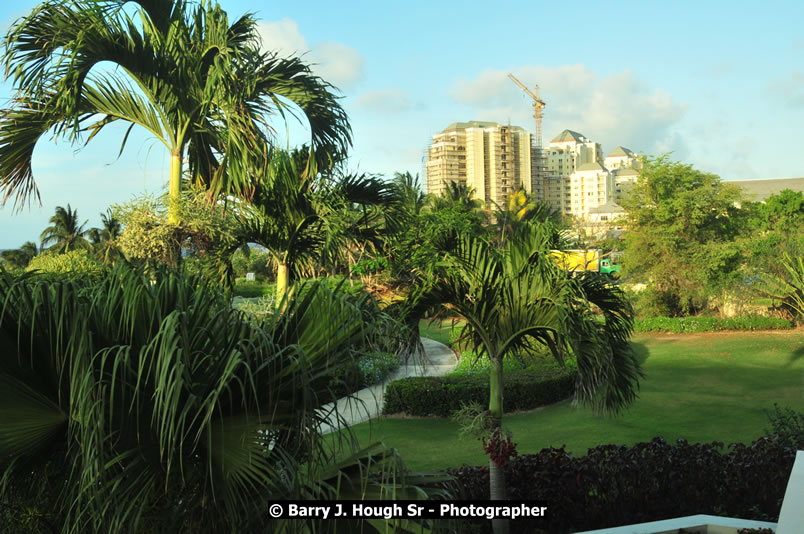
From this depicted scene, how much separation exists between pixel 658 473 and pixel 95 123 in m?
6.87

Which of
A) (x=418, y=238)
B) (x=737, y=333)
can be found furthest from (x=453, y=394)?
(x=737, y=333)

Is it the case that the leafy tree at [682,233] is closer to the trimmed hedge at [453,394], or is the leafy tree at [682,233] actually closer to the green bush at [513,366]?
the green bush at [513,366]

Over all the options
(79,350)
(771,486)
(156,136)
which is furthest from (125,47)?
(771,486)

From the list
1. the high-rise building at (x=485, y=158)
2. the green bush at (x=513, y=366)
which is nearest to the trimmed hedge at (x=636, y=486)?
the green bush at (x=513, y=366)

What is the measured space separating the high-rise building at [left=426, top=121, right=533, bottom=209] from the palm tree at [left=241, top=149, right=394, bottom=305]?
109m

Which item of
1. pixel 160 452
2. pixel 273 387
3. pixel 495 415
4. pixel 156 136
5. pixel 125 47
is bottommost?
pixel 495 415

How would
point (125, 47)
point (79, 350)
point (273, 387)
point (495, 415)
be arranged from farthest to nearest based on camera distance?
point (125, 47) < point (495, 415) < point (273, 387) < point (79, 350)

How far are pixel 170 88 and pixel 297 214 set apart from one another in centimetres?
190

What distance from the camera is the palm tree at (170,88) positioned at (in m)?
6.29

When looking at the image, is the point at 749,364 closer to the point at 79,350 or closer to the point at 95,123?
the point at 95,123

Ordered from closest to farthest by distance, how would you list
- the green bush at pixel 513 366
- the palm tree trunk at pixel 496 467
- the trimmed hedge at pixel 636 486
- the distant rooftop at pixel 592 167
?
the palm tree trunk at pixel 496 467
the trimmed hedge at pixel 636 486
the green bush at pixel 513 366
the distant rooftop at pixel 592 167

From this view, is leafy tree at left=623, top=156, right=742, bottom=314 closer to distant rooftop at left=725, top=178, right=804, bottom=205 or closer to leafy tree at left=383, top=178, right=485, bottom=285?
leafy tree at left=383, top=178, right=485, bottom=285

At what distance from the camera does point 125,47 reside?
264 inches

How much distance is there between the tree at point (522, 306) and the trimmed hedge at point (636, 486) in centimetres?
78
